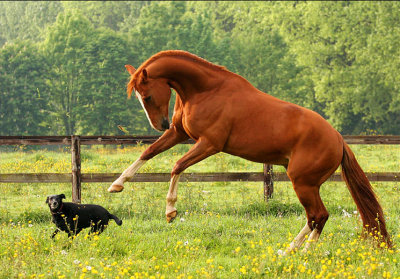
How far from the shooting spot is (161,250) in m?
6.02

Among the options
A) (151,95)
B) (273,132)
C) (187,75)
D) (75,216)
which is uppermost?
(187,75)

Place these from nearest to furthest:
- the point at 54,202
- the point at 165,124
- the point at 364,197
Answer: the point at 165,124
the point at 364,197
the point at 54,202

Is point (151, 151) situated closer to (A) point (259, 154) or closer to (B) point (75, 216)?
(A) point (259, 154)

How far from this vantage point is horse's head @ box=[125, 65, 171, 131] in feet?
15.8

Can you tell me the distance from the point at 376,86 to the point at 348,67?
91.3 inches

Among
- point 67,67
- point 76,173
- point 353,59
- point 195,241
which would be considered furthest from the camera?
point 353,59

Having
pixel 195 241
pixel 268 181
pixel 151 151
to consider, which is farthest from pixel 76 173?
pixel 151 151

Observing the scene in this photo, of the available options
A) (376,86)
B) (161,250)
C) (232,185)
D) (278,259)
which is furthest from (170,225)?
(376,86)

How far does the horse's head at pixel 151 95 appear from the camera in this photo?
15.8 ft

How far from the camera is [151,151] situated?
5105 millimetres

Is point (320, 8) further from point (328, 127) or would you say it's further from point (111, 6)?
point (328, 127)

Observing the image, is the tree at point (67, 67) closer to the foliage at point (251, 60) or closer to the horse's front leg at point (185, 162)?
the foliage at point (251, 60)

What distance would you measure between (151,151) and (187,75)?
858 millimetres

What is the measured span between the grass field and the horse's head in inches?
55.5
